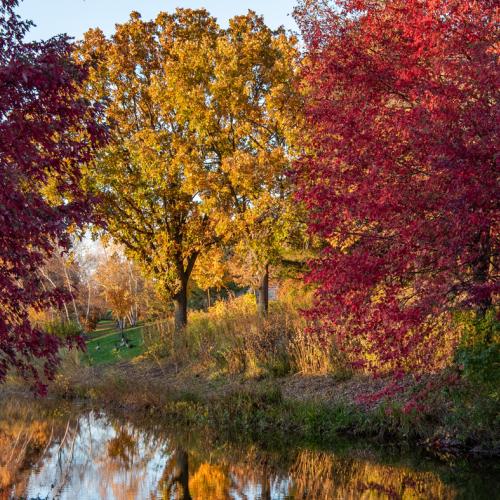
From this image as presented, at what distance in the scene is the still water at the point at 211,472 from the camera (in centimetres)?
1026

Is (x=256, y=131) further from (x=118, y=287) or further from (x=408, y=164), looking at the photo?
(x=118, y=287)

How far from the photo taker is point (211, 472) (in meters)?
11.7

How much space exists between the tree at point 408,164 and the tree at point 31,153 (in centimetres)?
413

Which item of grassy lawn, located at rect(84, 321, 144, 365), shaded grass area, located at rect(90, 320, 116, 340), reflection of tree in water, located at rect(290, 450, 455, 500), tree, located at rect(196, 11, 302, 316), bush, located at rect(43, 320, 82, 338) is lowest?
reflection of tree in water, located at rect(290, 450, 455, 500)

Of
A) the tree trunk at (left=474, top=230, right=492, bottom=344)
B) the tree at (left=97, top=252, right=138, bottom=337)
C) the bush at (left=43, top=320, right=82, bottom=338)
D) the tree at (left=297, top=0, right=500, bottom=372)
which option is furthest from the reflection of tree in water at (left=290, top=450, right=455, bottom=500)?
the tree at (left=97, top=252, right=138, bottom=337)

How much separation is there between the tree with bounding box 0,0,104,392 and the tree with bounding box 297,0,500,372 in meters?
4.13

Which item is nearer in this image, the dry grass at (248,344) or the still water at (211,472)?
the still water at (211,472)

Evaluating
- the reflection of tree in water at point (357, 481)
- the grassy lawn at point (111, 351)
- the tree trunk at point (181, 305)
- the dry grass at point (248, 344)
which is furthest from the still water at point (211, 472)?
the grassy lawn at point (111, 351)

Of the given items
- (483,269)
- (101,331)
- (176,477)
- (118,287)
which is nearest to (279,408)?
(176,477)

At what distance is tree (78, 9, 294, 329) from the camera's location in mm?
20359

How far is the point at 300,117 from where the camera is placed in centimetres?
1888

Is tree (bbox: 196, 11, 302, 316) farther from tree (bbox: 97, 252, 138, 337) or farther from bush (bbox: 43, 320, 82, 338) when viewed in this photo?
tree (bbox: 97, 252, 138, 337)

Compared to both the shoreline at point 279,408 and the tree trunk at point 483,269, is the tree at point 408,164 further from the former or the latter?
the shoreline at point 279,408

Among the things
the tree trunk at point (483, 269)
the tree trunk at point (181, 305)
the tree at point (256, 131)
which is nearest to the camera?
the tree trunk at point (483, 269)
